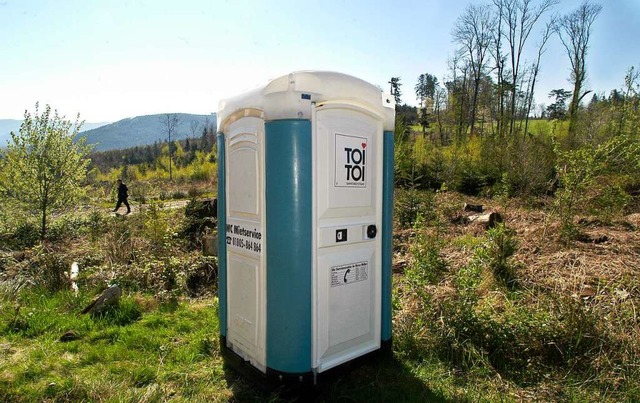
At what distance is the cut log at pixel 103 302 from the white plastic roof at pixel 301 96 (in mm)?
3089

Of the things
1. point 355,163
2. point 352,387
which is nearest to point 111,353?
point 352,387

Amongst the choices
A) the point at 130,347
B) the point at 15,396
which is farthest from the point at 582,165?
the point at 15,396

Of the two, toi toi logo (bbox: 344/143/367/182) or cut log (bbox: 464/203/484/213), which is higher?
toi toi logo (bbox: 344/143/367/182)

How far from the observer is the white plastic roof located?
2543 millimetres

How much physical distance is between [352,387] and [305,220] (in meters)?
1.40

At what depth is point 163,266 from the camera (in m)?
5.72

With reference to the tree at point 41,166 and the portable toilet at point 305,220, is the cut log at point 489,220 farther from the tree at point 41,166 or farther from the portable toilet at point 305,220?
the tree at point 41,166

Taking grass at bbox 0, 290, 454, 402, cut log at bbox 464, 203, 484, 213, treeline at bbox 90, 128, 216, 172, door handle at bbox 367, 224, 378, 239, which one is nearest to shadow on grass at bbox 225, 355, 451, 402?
grass at bbox 0, 290, 454, 402

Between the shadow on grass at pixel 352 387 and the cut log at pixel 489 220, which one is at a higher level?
the cut log at pixel 489 220

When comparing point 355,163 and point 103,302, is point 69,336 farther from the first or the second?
point 355,163

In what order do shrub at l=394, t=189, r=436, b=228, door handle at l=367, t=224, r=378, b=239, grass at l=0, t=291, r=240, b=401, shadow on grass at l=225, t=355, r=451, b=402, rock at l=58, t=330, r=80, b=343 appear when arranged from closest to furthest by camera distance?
shadow on grass at l=225, t=355, r=451, b=402 < grass at l=0, t=291, r=240, b=401 < door handle at l=367, t=224, r=378, b=239 < rock at l=58, t=330, r=80, b=343 < shrub at l=394, t=189, r=436, b=228

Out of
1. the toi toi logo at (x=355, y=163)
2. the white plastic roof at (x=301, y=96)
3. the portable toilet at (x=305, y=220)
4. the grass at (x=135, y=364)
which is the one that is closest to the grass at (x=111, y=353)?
the grass at (x=135, y=364)

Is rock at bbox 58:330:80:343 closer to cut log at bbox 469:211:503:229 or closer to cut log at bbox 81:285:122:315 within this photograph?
cut log at bbox 81:285:122:315

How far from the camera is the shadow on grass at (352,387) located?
2742 mm
